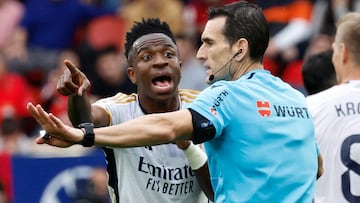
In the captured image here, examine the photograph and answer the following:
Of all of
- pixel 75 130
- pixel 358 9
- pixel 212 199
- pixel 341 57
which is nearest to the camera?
pixel 75 130

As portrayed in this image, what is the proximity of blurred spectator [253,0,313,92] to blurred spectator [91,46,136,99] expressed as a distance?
6.12ft

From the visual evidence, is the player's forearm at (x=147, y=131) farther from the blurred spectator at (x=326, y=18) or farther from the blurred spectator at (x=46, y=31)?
the blurred spectator at (x=46, y=31)

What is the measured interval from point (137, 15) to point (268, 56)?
6.32ft

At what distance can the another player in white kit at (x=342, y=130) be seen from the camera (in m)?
7.87

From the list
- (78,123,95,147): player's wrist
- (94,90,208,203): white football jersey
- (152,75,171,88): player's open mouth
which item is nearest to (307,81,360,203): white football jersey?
(94,90,208,203): white football jersey

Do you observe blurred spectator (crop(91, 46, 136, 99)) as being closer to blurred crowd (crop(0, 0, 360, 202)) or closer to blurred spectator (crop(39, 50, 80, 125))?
blurred crowd (crop(0, 0, 360, 202))

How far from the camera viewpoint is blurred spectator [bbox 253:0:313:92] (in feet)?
47.5

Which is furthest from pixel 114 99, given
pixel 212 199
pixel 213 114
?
pixel 213 114

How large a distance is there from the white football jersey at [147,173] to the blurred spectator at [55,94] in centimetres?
616

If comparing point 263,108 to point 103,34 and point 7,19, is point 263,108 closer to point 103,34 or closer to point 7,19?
point 103,34

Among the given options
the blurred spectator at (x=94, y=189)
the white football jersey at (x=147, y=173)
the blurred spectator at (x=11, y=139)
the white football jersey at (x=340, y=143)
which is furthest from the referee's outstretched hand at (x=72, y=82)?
the blurred spectator at (x=11, y=139)

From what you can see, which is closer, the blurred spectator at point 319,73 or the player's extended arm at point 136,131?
the player's extended arm at point 136,131

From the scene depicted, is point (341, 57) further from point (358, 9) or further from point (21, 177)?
point (358, 9)

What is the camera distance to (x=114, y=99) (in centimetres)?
783
